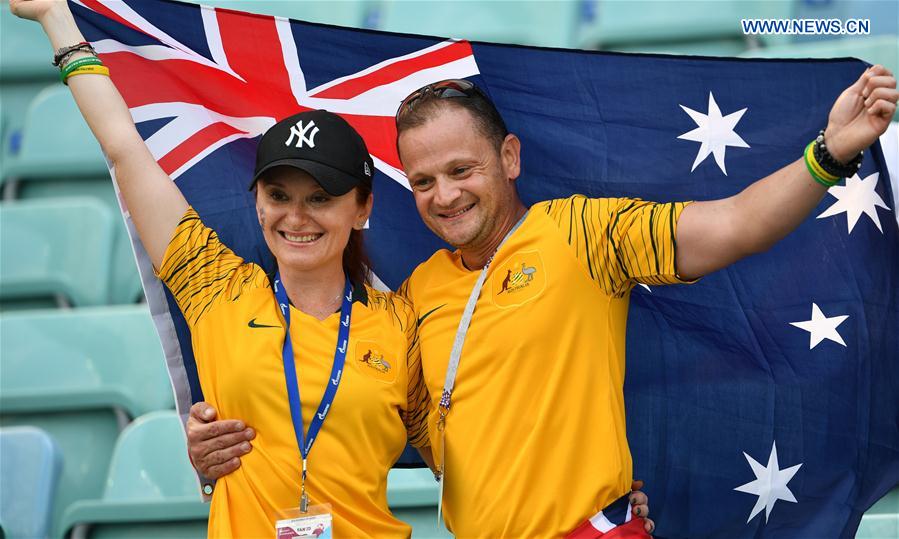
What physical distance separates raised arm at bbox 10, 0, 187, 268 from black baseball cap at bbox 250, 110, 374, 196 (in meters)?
0.26

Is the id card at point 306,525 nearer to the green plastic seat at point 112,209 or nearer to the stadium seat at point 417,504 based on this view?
the stadium seat at point 417,504

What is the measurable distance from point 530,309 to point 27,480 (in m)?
2.27

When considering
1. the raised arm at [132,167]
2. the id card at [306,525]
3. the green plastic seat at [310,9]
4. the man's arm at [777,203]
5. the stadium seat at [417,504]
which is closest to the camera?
the man's arm at [777,203]

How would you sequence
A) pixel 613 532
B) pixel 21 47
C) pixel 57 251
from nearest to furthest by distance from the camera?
pixel 613 532, pixel 57 251, pixel 21 47

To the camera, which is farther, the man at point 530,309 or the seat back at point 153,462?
the seat back at point 153,462

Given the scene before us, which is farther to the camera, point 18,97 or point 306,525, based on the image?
point 18,97

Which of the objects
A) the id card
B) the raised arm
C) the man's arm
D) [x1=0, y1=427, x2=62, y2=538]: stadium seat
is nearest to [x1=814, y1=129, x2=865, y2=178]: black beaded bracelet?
the man's arm

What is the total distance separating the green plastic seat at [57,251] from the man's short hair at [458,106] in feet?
8.91

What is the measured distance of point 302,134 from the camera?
2.58 m

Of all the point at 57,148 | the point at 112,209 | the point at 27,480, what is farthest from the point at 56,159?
the point at 27,480

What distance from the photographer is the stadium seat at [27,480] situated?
390 cm

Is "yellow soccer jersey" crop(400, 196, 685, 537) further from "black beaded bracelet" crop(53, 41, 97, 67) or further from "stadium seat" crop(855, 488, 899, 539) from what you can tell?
"stadium seat" crop(855, 488, 899, 539)
